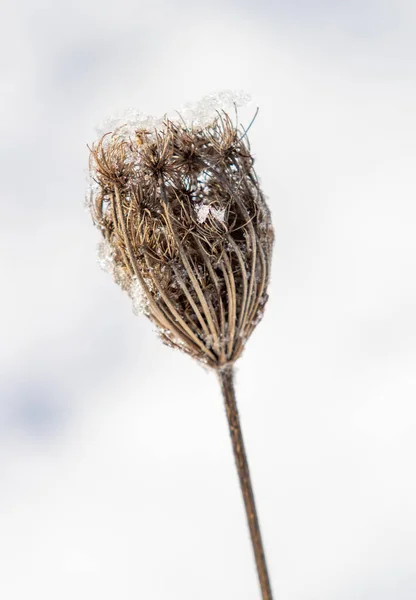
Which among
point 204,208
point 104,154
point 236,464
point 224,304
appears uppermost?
point 104,154

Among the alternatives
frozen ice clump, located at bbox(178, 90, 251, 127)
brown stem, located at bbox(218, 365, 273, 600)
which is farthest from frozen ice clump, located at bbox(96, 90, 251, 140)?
brown stem, located at bbox(218, 365, 273, 600)

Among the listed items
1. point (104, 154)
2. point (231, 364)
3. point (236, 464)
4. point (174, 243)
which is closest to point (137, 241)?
point (174, 243)

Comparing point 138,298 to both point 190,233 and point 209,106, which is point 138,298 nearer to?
point 190,233

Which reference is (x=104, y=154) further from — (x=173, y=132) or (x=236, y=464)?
(x=236, y=464)

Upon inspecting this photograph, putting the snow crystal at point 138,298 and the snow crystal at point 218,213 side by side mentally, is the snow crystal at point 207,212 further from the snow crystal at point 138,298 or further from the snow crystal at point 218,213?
the snow crystal at point 138,298

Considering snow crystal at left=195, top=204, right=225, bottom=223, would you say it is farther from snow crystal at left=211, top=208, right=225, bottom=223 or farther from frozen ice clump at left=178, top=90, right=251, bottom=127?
frozen ice clump at left=178, top=90, right=251, bottom=127

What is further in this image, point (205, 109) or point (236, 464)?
point (205, 109)

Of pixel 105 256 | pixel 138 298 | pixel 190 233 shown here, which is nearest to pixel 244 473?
pixel 138 298
